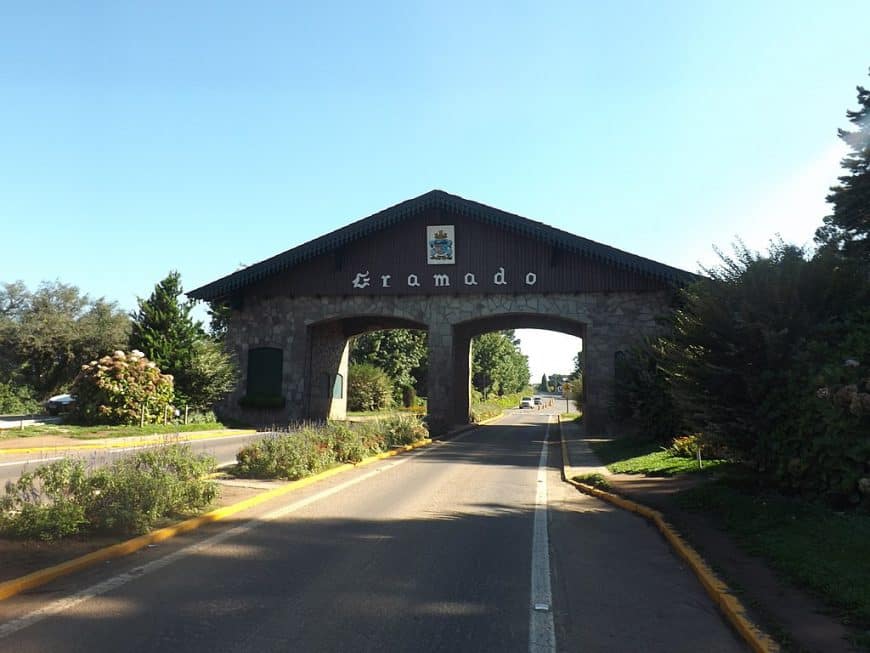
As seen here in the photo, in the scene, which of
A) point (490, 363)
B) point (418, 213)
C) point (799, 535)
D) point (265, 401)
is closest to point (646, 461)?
point (799, 535)

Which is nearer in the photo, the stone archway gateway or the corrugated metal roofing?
the corrugated metal roofing

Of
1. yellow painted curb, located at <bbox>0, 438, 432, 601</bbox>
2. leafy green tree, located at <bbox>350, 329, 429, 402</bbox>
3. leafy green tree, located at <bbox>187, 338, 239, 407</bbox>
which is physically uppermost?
leafy green tree, located at <bbox>350, 329, 429, 402</bbox>

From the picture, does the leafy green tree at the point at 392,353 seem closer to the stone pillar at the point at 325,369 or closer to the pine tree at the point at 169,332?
the stone pillar at the point at 325,369

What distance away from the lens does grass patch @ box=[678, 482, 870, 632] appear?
530 centimetres

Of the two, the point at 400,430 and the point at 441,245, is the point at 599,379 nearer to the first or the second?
the point at 441,245

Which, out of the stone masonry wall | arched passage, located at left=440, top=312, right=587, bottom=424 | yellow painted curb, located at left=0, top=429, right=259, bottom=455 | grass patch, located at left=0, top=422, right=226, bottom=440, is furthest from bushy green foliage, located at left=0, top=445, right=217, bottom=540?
arched passage, located at left=440, top=312, right=587, bottom=424

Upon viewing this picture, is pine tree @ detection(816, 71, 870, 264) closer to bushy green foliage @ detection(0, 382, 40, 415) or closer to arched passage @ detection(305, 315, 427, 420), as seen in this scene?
arched passage @ detection(305, 315, 427, 420)

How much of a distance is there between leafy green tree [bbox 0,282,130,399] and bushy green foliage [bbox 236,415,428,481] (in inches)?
1255

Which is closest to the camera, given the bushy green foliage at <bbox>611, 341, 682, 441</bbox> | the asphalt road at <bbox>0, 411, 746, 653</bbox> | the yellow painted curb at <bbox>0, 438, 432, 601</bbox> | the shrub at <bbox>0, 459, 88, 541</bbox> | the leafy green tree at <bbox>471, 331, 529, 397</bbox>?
the asphalt road at <bbox>0, 411, 746, 653</bbox>

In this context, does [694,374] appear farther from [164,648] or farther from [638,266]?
[638,266]

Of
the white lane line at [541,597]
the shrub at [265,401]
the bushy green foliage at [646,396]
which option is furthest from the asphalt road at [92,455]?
the bushy green foliage at [646,396]

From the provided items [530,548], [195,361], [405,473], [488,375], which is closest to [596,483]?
[405,473]

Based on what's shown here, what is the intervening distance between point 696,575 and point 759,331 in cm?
→ 462

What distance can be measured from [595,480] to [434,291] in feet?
48.9
